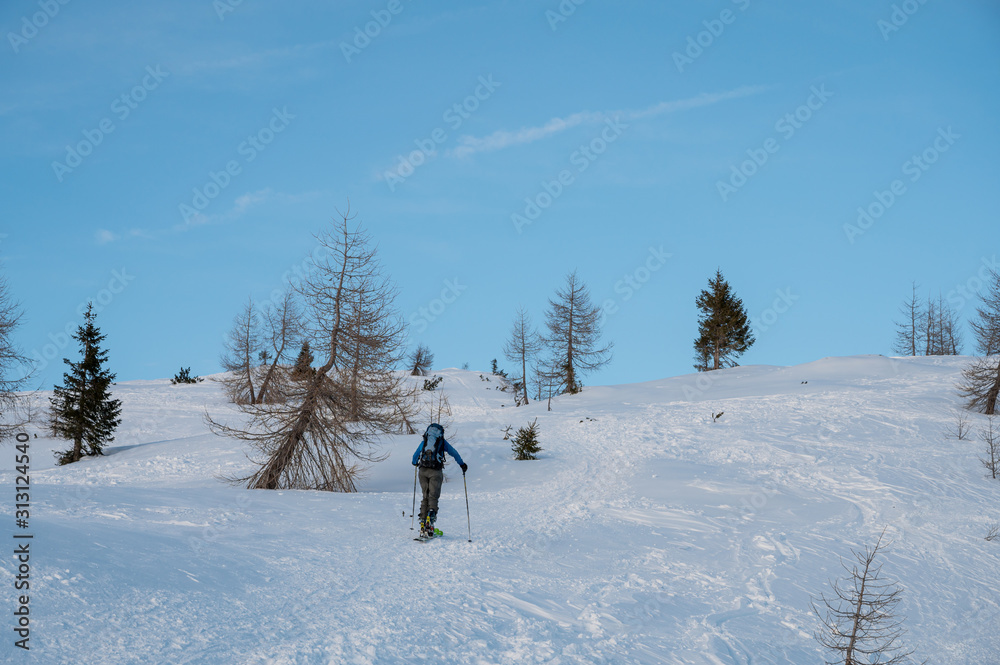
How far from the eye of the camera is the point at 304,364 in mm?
17906

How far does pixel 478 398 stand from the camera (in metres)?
51.3

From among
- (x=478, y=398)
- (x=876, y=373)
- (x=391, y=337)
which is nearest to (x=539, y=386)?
(x=478, y=398)

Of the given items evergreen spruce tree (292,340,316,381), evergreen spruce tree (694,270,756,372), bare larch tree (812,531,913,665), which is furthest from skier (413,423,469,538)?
evergreen spruce tree (694,270,756,372)

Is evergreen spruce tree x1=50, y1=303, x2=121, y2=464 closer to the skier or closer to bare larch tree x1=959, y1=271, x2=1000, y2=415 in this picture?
the skier

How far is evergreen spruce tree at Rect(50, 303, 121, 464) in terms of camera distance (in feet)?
94.3

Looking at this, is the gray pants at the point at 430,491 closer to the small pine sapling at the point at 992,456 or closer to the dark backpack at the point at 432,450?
the dark backpack at the point at 432,450

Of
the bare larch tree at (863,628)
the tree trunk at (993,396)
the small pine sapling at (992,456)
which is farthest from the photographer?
the tree trunk at (993,396)

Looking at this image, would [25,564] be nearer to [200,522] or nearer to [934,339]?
[200,522]

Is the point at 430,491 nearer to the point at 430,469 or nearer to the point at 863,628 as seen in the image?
the point at 430,469

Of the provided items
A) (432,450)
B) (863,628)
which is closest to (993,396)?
(863,628)

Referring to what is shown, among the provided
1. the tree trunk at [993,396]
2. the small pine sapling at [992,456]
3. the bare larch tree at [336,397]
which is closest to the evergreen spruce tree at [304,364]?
the bare larch tree at [336,397]

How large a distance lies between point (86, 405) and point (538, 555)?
1070 inches

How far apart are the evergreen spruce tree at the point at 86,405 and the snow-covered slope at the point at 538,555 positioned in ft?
16.3

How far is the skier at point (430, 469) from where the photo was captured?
10.9m
